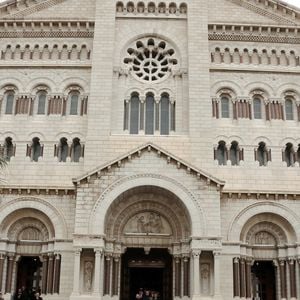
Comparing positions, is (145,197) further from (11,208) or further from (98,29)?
(98,29)

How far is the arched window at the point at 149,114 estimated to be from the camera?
31.5m

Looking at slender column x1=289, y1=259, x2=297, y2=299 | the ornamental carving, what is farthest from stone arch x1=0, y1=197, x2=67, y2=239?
slender column x1=289, y1=259, x2=297, y2=299

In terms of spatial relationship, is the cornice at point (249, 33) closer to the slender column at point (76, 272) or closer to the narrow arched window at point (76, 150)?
the narrow arched window at point (76, 150)

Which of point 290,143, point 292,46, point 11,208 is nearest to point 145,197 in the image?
point 11,208

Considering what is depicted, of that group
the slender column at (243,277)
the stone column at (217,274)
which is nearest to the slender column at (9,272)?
the stone column at (217,274)

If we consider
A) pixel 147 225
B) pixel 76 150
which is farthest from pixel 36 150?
pixel 147 225

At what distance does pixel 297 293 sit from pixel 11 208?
17723 millimetres

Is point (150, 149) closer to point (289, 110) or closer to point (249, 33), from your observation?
point (289, 110)

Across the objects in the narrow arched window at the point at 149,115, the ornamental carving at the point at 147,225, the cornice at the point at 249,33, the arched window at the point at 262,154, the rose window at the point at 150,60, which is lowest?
the ornamental carving at the point at 147,225

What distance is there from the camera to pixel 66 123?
31484mm

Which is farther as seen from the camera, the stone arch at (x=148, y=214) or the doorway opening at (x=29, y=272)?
the doorway opening at (x=29, y=272)

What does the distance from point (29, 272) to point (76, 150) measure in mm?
8303

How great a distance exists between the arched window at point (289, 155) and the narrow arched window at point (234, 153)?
10.0 ft

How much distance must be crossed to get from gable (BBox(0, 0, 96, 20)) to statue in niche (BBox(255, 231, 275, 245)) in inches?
740
